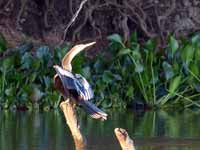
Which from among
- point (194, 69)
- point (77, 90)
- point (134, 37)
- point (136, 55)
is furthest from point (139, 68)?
point (77, 90)

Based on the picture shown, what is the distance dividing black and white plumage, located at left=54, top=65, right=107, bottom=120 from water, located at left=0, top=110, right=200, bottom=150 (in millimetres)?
1618

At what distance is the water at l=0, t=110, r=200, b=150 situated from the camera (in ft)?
35.3

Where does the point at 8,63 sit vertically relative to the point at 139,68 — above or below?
above

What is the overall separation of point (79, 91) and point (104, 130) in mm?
3424

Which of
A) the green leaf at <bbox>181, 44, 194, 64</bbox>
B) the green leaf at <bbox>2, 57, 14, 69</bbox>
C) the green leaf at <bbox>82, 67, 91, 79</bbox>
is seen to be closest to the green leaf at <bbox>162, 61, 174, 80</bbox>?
the green leaf at <bbox>181, 44, 194, 64</bbox>

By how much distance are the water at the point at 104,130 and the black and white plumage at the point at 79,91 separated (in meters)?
1.62

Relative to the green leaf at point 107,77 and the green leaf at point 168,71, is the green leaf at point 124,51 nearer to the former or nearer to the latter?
the green leaf at point 107,77

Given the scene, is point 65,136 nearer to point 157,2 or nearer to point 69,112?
point 69,112

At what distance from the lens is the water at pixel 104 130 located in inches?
424

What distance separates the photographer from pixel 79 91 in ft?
28.6

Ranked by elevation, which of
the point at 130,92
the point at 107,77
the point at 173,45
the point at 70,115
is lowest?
the point at 130,92

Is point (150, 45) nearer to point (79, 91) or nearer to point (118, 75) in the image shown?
point (118, 75)

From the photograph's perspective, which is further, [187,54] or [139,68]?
[187,54]

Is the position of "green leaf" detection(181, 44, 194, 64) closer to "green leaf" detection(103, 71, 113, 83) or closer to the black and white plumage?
"green leaf" detection(103, 71, 113, 83)
